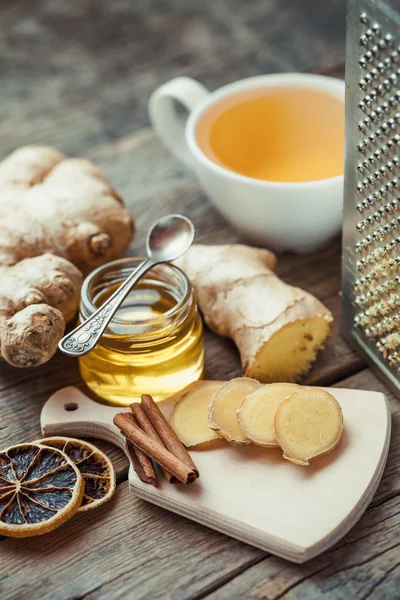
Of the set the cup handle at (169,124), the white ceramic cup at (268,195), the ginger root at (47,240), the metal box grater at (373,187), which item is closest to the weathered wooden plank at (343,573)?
the metal box grater at (373,187)

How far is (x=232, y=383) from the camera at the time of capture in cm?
103

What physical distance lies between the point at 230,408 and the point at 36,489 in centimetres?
26

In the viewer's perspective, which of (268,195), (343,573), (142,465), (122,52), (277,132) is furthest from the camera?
(122,52)

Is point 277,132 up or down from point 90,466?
up

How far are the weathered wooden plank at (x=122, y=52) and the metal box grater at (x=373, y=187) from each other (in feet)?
2.52

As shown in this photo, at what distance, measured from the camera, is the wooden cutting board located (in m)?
0.89

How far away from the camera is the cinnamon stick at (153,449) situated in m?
0.94

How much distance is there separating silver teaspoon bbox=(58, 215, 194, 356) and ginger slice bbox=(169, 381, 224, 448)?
0.15 metres

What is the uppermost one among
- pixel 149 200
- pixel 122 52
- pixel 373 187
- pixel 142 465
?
pixel 373 187

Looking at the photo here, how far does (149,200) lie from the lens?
1.50 meters

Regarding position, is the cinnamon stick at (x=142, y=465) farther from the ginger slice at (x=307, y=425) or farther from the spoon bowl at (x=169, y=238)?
the spoon bowl at (x=169, y=238)

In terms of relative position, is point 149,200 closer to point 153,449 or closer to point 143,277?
point 143,277

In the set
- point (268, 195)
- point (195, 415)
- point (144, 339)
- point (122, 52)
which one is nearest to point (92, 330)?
point (144, 339)

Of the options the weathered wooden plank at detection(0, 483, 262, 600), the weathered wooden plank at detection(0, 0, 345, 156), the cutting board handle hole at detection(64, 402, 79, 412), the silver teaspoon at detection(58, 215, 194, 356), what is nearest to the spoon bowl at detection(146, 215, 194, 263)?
the silver teaspoon at detection(58, 215, 194, 356)
